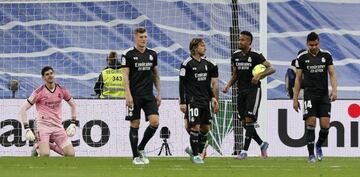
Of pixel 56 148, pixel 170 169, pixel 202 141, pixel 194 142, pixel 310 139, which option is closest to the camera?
pixel 170 169

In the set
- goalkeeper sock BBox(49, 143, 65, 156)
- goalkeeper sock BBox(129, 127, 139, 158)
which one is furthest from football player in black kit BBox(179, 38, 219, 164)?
goalkeeper sock BBox(49, 143, 65, 156)

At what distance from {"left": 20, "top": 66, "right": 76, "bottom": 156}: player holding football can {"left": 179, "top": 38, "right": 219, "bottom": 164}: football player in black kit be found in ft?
10.4

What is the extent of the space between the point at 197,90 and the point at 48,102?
376 cm

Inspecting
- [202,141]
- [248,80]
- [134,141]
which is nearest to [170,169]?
[134,141]

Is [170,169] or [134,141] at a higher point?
[134,141]

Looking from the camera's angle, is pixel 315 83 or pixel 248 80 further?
pixel 248 80

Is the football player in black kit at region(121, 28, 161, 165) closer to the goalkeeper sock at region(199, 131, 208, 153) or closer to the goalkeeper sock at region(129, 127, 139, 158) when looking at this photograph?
the goalkeeper sock at region(129, 127, 139, 158)

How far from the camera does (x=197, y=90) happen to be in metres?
17.6

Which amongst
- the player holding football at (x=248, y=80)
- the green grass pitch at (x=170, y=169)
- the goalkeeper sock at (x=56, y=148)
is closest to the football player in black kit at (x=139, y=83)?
the green grass pitch at (x=170, y=169)

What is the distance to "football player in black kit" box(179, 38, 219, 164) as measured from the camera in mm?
17438

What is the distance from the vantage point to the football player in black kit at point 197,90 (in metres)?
17.4

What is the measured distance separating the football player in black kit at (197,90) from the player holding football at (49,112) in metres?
3.18

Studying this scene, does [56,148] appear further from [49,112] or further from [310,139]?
[310,139]

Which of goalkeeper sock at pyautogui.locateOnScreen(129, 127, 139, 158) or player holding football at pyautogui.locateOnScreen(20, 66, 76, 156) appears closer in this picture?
goalkeeper sock at pyautogui.locateOnScreen(129, 127, 139, 158)
